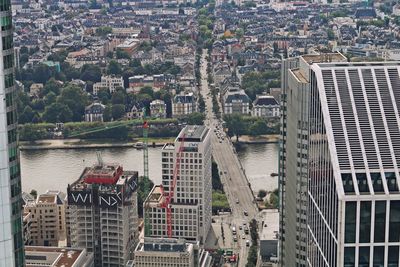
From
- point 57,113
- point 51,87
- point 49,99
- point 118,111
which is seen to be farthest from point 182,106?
point 51,87

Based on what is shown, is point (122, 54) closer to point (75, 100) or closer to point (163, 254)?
point (75, 100)

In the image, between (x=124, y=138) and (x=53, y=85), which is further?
(x=53, y=85)

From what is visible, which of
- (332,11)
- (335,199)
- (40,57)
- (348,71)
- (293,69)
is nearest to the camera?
(335,199)

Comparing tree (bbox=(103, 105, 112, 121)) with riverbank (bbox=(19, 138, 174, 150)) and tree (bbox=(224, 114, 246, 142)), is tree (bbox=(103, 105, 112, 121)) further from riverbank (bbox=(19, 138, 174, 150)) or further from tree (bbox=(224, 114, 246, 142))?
tree (bbox=(224, 114, 246, 142))

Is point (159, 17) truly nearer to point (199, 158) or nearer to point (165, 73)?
point (165, 73)

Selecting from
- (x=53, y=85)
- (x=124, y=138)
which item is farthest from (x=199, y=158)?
(x=53, y=85)

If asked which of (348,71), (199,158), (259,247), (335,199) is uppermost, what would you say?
(348,71)
